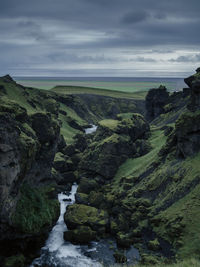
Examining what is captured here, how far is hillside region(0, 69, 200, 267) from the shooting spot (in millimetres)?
52591

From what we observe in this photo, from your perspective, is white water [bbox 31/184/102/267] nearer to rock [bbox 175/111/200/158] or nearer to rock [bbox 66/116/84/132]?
rock [bbox 175/111/200/158]

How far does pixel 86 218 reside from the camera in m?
68.9

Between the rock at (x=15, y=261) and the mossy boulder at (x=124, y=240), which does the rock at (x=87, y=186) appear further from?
the rock at (x=15, y=261)

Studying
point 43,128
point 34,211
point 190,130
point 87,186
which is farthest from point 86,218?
point 190,130

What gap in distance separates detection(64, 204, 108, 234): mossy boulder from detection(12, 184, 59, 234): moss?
452 centimetres

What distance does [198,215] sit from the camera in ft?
206

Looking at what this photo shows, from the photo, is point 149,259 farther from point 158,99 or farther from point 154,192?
point 158,99

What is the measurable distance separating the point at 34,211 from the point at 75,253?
12578 mm

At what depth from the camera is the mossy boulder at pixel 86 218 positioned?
221 ft

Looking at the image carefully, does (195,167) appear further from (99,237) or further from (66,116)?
(66,116)

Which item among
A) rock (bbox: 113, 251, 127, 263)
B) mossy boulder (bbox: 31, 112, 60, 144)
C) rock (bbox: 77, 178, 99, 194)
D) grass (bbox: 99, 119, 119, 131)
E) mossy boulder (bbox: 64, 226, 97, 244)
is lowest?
rock (bbox: 113, 251, 127, 263)

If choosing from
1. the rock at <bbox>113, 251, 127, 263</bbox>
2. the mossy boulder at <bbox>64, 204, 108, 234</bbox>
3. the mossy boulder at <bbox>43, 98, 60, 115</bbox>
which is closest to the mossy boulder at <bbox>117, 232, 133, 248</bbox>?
the rock at <bbox>113, 251, 127, 263</bbox>

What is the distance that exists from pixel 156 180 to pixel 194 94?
92.9 ft

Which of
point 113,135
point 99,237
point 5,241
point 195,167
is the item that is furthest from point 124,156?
point 5,241
